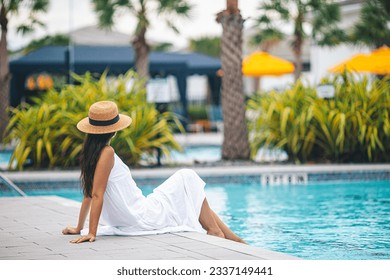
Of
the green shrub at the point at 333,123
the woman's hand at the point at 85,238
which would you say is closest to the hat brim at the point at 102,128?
the woman's hand at the point at 85,238

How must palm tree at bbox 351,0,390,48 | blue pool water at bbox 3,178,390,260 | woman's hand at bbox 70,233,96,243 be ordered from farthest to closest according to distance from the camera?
palm tree at bbox 351,0,390,48, blue pool water at bbox 3,178,390,260, woman's hand at bbox 70,233,96,243

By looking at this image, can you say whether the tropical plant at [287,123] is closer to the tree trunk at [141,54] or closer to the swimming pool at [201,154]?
the swimming pool at [201,154]

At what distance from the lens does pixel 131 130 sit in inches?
504

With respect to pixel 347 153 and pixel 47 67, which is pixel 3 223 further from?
pixel 47 67

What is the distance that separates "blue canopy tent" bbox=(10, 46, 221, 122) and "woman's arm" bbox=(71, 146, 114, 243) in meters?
18.2

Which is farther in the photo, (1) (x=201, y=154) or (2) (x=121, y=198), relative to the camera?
(1) (x=201, y=154)

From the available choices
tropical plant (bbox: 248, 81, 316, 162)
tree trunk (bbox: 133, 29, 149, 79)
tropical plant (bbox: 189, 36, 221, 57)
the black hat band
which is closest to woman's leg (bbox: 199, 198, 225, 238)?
the black hat band

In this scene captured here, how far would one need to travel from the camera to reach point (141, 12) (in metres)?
24.5

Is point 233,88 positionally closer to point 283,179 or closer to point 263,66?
point 283,179

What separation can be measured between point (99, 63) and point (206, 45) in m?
30.1

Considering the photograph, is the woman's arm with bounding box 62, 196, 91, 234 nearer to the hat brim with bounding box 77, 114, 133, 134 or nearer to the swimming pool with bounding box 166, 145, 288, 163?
the hat brim with bounding box 77, 114, 133, 134

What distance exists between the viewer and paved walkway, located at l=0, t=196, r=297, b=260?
538 cm

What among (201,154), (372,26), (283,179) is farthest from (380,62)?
(283,179)

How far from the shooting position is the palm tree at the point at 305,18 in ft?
89.9
